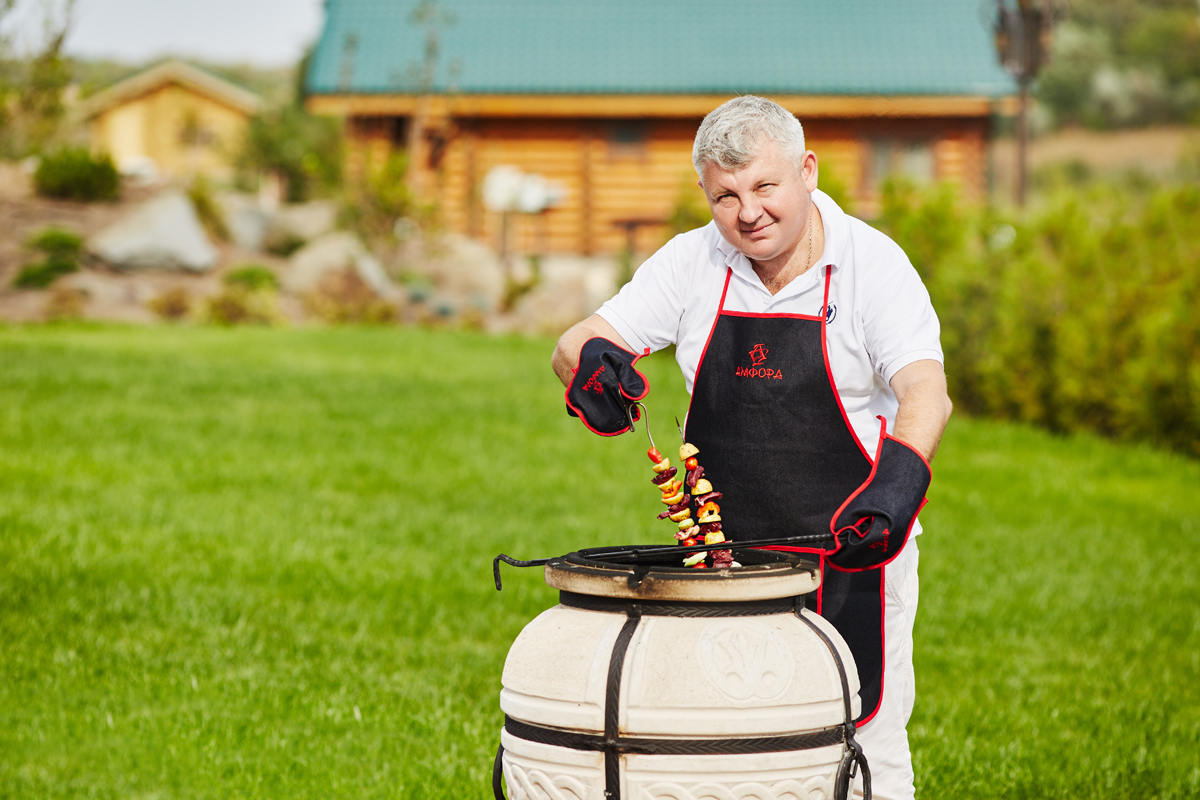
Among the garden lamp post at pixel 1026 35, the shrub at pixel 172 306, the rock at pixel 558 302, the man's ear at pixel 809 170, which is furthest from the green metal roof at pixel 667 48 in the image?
the man's ear at pixel 809 170

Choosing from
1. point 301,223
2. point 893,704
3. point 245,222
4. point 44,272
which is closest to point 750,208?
point 893,704

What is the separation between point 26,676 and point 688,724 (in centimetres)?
365

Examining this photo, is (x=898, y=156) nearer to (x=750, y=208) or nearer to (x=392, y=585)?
(x=392, y=585)

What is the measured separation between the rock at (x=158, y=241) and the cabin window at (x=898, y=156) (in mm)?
13292

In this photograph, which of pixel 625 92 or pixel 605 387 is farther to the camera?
pixel 625 92

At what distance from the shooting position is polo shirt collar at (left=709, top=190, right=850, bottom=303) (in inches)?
114

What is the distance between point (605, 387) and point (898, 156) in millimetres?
24415

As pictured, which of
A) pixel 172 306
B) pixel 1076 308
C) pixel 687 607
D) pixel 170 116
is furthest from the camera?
pixel 170 116

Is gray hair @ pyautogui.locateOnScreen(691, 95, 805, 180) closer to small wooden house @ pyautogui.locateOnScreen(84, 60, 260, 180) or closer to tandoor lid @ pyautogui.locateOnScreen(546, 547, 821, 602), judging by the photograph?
tandoor lid @ pyautogui.locateOnScreen(546, 547, 821, 602)

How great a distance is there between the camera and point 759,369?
9.52 feet

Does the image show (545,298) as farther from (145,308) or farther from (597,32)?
(597,32)

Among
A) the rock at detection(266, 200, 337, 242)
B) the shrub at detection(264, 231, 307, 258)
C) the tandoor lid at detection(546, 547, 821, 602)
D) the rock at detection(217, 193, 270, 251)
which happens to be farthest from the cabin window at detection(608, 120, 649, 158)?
the tandoor lid at detection(546, 547, 821, 602)

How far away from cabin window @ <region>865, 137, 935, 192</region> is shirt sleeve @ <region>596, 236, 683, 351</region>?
77.5 feet

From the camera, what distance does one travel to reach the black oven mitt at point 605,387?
2.79 m
